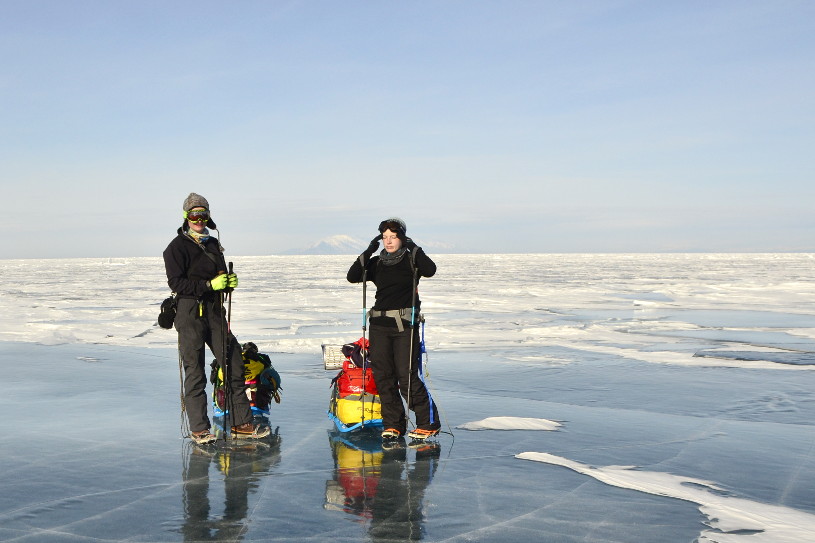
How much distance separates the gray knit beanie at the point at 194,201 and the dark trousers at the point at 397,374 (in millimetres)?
1869

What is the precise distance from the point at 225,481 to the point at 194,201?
2469 mm

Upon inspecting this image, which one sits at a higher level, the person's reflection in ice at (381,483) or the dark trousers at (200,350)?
the dark trousers at (200,350)

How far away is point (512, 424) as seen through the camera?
7.21 m

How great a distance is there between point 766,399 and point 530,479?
4.59 metres

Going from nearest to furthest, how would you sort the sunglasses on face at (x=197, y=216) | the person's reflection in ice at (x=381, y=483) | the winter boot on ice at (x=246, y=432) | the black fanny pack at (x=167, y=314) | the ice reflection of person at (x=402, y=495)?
the ice reflection of person at (x=402, y=495), the person's reflection in ice at (x=381, y=483), the black fanny pack at (x=167, y=314), the sunglasses on face at (x=197, y=216), the winter boot on ice at (x=246, y=432)

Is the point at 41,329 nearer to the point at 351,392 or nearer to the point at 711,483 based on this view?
the point at 351,392

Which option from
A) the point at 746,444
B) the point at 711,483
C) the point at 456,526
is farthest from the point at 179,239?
the point at 746,444

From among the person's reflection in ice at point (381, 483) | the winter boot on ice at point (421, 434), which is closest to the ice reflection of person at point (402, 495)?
the person's reflection in ice at point (381, 483)

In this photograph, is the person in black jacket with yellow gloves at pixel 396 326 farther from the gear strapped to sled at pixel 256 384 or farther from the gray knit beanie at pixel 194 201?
the gray knit beanie at pixel 194 201

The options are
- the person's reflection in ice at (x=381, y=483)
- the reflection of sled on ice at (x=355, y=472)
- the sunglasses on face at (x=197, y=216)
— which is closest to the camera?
the person's reflection in ice at (x=381, y=483)

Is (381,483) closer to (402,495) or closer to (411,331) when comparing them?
(402,495)

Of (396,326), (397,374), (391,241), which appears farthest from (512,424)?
(391,241)

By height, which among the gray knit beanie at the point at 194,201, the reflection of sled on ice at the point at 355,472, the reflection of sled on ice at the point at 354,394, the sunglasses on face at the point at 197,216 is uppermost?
the gray knit beanie at the point at 194,201

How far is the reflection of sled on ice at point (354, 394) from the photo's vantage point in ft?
22.6
